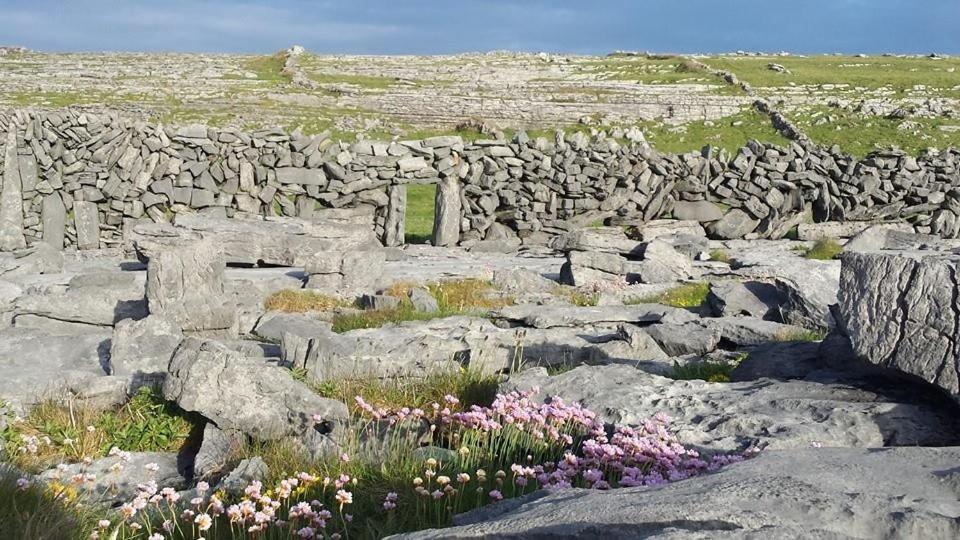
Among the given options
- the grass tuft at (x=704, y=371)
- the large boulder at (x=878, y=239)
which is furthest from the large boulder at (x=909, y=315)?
the large boulder at (x=878, y=239)

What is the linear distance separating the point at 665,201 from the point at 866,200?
5.86 m

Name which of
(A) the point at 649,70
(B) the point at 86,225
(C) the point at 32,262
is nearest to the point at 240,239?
(C) the point at 32,262

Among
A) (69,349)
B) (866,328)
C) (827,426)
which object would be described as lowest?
(69,349)

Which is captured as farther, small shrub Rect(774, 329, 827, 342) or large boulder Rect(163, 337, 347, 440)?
small shrub Rect(774, 329, 827, 342)

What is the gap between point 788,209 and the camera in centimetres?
2527

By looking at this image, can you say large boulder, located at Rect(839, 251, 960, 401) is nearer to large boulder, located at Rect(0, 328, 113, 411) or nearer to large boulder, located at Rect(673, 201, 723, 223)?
large boulder, located at Rect(0, 328, 113, 411)

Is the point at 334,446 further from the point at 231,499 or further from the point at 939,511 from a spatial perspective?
the point at 939,511

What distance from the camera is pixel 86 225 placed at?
21.5m

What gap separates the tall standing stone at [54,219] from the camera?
21.2 metres

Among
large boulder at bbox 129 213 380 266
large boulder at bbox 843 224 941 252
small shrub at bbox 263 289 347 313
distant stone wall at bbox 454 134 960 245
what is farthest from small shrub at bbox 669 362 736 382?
distant stone wall at bbox 454 134 960 245

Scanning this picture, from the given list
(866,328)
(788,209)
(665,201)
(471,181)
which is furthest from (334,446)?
(788,209)

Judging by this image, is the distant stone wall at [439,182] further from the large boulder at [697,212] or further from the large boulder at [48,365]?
the large boulder at [48,365]

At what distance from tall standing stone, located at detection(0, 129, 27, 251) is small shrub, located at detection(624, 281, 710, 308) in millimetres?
14590

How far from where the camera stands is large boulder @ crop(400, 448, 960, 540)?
294 centimetres
